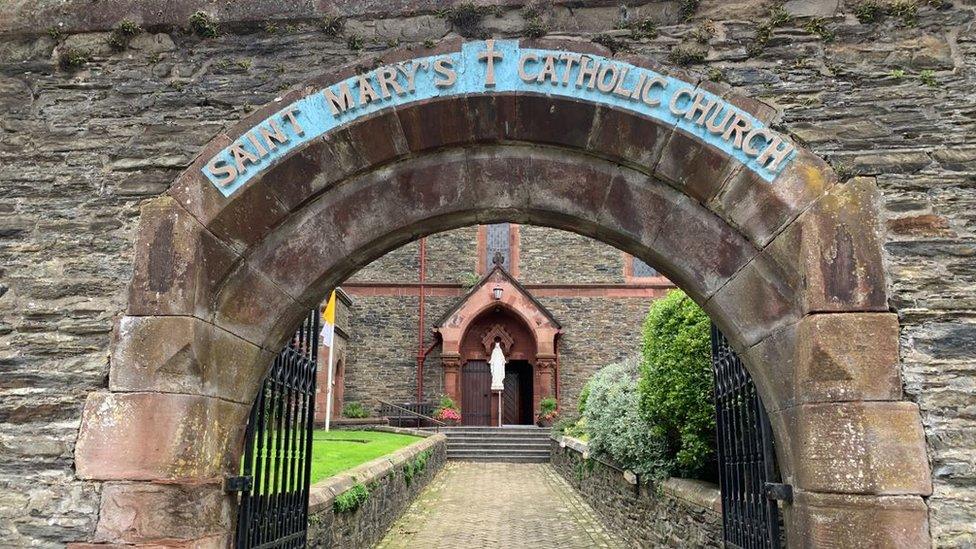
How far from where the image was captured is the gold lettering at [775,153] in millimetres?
3916

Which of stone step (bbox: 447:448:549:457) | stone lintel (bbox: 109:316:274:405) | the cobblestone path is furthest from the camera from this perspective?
stone step (bbox: 447:448:549:457)

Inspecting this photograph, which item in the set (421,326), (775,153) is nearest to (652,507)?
(775,153)

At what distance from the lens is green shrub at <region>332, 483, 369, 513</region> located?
7.15 m

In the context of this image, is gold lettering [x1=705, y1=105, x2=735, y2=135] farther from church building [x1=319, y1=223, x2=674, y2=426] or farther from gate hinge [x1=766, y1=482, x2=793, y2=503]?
church building [x1=319, y1=223, x2=674, y2=426]

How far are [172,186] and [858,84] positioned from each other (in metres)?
4.04

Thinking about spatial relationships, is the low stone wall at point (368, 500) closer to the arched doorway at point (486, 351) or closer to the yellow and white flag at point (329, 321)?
the yellow and white flag at point (329, 321)

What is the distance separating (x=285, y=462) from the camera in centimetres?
529

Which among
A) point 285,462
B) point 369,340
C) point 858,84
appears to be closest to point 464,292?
point 369,340

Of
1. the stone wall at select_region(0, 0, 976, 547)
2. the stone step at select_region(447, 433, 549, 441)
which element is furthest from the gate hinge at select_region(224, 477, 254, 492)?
the stone step at select_region(447, 433, 549, 441)

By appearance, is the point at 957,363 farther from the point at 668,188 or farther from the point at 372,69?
the point at 372,69

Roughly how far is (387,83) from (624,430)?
6742 mm

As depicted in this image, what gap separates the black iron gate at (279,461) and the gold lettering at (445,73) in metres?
2.21

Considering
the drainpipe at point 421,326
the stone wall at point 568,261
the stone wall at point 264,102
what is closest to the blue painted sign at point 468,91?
the stone wall at point 264,102

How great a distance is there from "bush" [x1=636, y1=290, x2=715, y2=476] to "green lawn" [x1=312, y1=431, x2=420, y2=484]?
3894 millimetres
